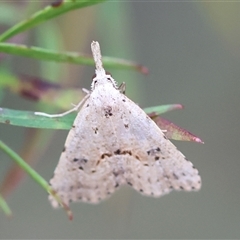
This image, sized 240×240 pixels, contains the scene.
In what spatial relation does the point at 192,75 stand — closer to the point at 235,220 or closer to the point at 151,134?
the point at 235,220

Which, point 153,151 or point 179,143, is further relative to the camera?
point 179,143

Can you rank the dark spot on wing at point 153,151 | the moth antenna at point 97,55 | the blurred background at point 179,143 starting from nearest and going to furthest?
the moth antenna at point 97,55 → the dark spot on wing at point 153,151 → the blurred background at point 179,143

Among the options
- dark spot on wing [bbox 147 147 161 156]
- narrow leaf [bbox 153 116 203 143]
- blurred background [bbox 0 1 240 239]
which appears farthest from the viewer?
blurred background [bbox 0 1 240 239]

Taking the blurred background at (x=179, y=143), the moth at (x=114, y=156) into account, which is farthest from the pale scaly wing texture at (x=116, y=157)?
the blurred background at (x=179, y=143)

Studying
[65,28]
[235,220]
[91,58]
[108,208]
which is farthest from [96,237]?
[91,58]

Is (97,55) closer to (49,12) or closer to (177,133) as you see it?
(49,12)

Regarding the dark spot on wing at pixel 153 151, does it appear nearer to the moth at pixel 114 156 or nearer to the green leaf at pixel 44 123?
the moth at pixel 114 156

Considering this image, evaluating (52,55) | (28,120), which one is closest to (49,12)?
(52,55)

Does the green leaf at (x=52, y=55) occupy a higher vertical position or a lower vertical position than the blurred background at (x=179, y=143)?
lower

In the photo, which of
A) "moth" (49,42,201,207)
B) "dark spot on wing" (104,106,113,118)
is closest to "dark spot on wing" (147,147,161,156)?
"moth" (49,42,201,207)

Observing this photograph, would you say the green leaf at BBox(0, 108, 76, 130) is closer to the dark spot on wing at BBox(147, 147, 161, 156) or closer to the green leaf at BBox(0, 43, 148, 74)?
the green leaf at BBox(0, 43, 148, 74)
